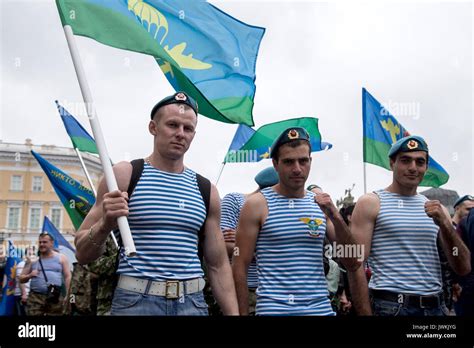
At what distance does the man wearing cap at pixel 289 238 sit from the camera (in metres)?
3.72

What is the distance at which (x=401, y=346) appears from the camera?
331 cm

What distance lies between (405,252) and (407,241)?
0.08 m

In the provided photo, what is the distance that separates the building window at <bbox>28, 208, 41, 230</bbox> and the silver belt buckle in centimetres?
5762

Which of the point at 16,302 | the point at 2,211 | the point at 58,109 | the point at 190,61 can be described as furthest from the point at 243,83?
the point at 2,211

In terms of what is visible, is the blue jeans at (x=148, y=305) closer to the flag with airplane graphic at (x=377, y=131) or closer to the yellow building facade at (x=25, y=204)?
the flag with airplane graphic at (x=377, y=131)

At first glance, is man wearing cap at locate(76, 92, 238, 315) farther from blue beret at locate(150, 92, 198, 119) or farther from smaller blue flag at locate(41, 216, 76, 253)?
smaller blue flag at locate(41, 216, 76, 253)

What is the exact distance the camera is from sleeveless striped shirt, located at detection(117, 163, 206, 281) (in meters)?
3.33

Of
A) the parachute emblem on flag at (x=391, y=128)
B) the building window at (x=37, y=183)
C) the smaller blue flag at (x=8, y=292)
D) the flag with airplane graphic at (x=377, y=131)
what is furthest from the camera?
the building window at (x=37, y=183)

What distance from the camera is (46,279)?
940 centimetres

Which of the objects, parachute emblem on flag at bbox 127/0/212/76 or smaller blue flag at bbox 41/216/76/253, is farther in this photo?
smaller blue flag at bbox 41/216/76/253

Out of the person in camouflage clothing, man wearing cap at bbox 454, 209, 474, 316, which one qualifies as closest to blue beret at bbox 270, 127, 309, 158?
man wearing cap at bbox 454, 209, 474, 316

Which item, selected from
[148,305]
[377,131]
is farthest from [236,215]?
[377,131]

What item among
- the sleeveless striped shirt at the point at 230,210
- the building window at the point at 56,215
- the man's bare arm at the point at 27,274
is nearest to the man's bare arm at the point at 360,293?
the sleeveless striped shirt at the point at 230,210

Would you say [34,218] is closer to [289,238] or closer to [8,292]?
[8,292]
